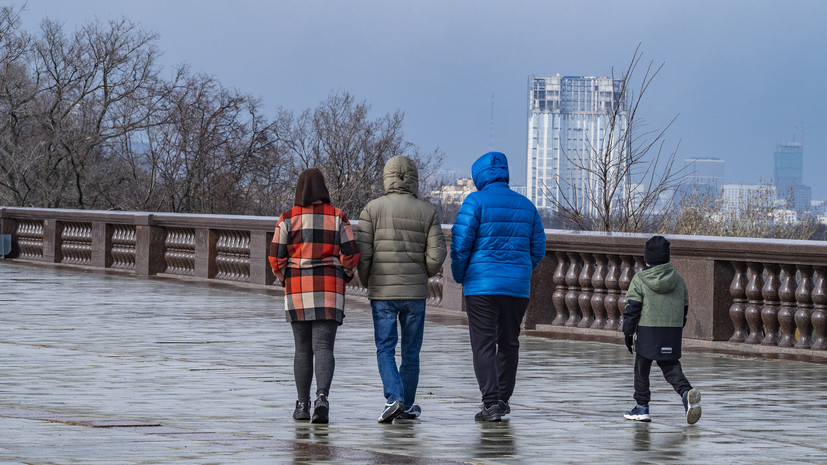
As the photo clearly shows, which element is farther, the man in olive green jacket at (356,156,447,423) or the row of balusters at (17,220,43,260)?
the row of balusters at (17,220,43,260)

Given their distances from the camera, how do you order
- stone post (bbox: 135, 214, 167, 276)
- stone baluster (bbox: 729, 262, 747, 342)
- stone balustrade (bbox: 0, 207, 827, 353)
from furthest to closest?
stone post (bbox: 135, 214, 167, 276)
stone baluster (bbox: 729, 262, 747, 342)
stone balustrade (bbox: 0, 207, 827, 353)

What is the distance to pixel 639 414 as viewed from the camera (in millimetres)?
8445

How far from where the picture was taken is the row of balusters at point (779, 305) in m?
12.6

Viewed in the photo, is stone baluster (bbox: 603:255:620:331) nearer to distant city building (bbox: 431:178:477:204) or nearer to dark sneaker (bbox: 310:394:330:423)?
dark sneaker (bbox: 310:394:330:423)

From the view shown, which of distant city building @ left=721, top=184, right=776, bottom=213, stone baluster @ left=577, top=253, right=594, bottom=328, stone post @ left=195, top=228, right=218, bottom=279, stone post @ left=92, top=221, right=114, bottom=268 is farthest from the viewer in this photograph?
distant city building @ left=721, top=184, right=776, bottom=213

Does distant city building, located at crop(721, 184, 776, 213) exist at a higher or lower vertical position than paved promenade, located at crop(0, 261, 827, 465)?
higher

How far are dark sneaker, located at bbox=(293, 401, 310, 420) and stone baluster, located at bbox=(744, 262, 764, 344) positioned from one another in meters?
6.09

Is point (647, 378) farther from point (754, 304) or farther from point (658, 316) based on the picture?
point (754, 304)

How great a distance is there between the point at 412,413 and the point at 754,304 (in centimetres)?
576

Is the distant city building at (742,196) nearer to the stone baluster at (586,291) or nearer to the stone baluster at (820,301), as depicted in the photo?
the stone baluster at (586,291)

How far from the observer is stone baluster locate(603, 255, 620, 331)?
14.4m

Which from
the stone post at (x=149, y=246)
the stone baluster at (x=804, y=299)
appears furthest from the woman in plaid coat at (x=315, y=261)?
the stone post at (x=149, y=246)

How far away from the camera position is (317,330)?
8531mm

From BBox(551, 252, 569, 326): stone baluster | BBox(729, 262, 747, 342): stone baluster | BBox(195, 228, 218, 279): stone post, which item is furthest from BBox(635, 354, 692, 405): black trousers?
BBox(195, 228, 218, 279): stone post
